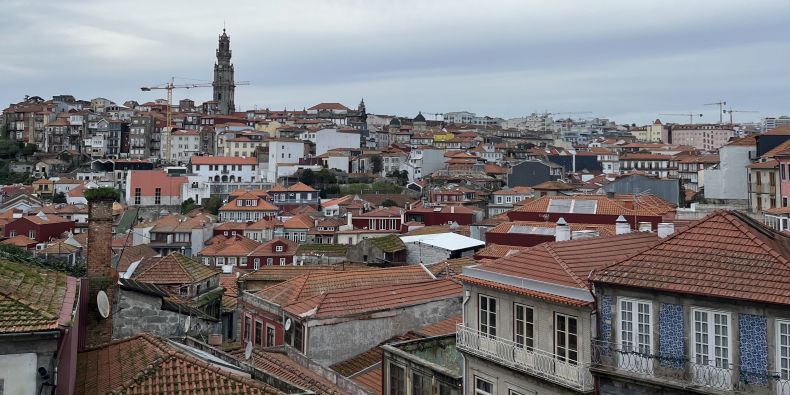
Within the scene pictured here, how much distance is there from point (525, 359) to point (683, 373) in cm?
314

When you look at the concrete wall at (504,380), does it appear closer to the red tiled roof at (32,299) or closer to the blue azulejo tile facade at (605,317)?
the blue azulejo tile facade at (605,317)

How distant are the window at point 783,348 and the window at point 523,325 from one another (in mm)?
4482

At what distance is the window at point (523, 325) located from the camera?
565 inches

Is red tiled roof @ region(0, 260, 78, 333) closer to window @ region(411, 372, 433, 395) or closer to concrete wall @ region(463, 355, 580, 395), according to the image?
window @ region(411, 372, 433, 395)

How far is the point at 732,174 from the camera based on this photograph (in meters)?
48.4

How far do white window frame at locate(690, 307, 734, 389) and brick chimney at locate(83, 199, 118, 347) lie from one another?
10.5m

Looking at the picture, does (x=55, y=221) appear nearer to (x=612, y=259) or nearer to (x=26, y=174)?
(x=26, y=174)

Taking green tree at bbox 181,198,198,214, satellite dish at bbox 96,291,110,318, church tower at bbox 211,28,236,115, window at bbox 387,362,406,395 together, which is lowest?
window at bbox 387,362,406,395

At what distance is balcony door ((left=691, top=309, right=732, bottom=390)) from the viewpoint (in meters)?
11.4

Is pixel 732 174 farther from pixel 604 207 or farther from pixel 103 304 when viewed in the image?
pixel 103 304

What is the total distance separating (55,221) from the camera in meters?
72.2

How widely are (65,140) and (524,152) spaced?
268 feet

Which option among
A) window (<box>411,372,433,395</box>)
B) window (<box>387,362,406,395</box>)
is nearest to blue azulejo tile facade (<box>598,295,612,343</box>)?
window (<box>411,372,433,395</box>)

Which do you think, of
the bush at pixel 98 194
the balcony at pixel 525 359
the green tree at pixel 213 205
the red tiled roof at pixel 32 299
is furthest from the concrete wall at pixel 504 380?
the green tree at pixel 213 205
